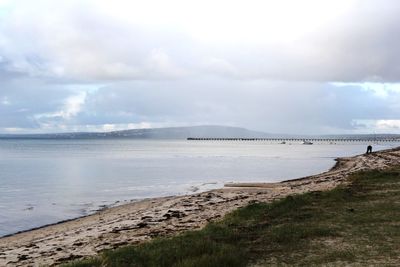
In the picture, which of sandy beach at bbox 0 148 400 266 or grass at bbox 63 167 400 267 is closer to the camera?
grass at bbox 63 167 400 267

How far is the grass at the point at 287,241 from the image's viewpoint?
9906 millimetres

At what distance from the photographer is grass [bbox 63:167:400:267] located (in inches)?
390

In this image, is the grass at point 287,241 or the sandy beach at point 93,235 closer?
the grass at point 287,241

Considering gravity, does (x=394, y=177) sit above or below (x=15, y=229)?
above

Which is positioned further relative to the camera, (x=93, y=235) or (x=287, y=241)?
(x=93, y=235)

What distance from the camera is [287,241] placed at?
11.8m

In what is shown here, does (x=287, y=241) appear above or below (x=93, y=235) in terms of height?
above

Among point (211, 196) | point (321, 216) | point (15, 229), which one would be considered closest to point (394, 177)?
point (211, 196)

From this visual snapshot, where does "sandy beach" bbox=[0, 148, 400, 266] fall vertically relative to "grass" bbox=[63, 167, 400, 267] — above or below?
below

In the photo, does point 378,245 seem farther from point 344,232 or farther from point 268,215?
point 268,215

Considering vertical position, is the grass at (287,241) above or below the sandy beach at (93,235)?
above

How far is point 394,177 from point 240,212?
14027 mm

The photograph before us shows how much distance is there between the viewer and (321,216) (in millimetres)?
15391

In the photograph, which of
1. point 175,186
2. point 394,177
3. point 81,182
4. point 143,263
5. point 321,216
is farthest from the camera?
point 81,182
